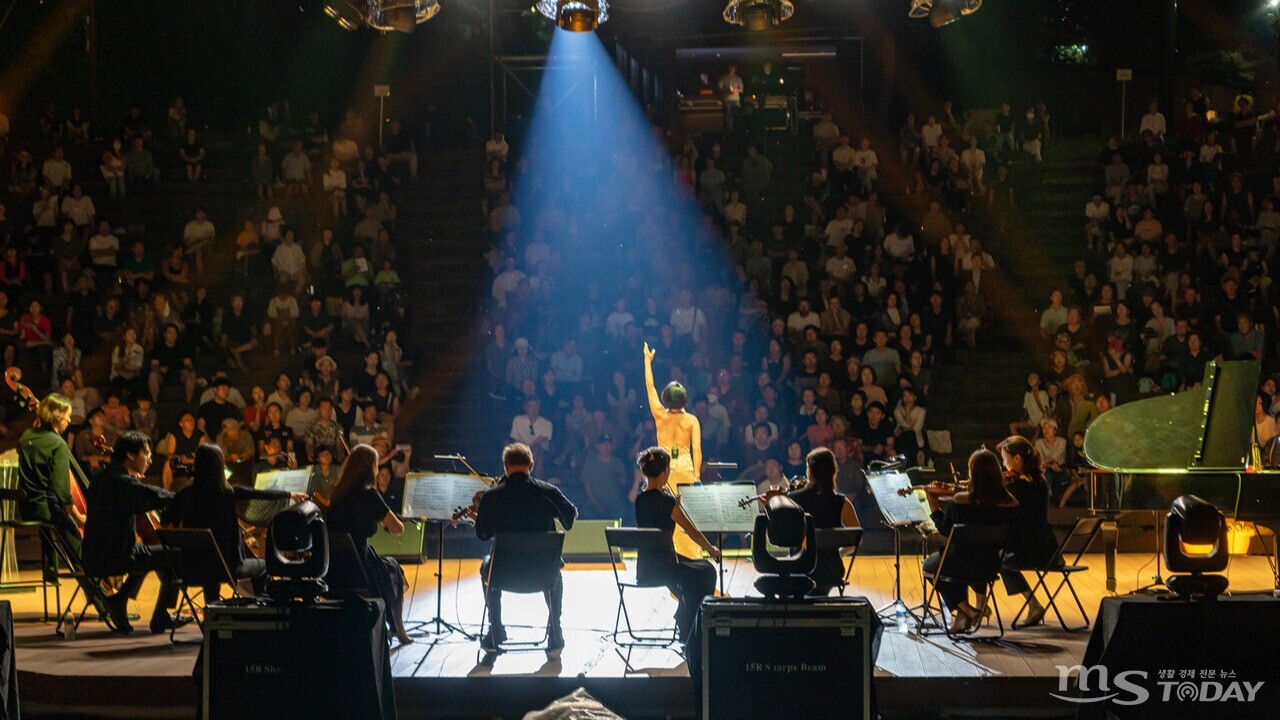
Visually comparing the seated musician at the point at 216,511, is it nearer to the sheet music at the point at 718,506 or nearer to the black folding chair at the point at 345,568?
the black folding chair at the point at 345,568

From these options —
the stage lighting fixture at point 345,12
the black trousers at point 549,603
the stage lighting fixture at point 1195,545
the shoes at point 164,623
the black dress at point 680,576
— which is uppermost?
the stage lighting fixture at point 345,12

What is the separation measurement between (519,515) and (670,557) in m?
0.84

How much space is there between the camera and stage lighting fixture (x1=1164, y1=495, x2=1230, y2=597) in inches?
165

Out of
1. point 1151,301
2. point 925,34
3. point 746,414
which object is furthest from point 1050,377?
point 925,34

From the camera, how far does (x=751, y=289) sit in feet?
42.7

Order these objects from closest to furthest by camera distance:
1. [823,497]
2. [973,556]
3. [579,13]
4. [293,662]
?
[293,662]
[973,556]
[823,497]
[579,13]

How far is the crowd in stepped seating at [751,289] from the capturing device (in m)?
11.4

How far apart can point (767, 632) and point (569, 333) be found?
8411mm

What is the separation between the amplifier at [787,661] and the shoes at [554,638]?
6.75ft

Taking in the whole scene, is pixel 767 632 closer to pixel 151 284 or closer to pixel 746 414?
pixel 746 414

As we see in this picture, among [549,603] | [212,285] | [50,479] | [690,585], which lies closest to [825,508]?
[690,585]

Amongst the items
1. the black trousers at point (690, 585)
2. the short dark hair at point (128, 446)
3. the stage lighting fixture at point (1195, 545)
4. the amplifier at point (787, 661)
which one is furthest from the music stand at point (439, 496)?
the stage lighting fixture at point (1195, 545)

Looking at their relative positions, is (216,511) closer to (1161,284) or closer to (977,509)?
(977,509)

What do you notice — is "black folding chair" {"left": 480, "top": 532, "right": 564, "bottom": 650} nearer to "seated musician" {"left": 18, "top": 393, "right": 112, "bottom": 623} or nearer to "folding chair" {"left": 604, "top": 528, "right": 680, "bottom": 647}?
"folding chair" {"left": 604, "top": 528, "right": 680, "bottom": 647}
